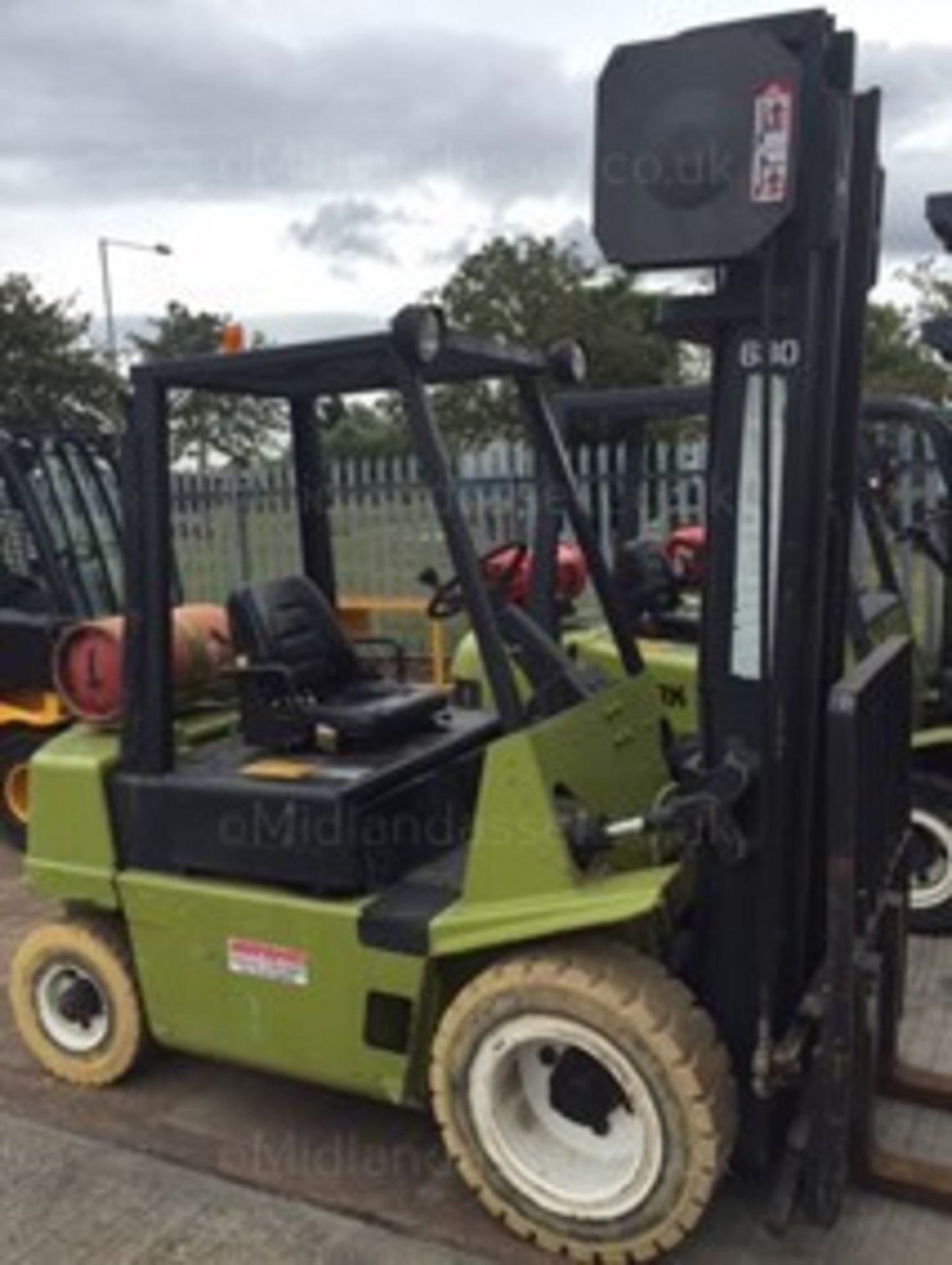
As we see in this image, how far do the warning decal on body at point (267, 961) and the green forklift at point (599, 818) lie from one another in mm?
12

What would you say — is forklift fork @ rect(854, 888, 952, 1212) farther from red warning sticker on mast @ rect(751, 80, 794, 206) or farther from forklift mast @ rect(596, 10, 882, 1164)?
red warning sticker on mast @ rect(751, 80, 794, 206)

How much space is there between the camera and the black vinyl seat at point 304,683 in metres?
3.93

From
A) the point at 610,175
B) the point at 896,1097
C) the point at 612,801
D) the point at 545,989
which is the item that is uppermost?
the point at 610,175

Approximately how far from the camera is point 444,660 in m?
9.21

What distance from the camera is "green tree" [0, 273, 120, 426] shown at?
85.9 feet

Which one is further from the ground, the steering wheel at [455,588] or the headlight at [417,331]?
the headlight at [417,331]

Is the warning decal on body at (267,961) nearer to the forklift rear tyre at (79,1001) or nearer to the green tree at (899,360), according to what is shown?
the forklift rear tyre at (79,1001)

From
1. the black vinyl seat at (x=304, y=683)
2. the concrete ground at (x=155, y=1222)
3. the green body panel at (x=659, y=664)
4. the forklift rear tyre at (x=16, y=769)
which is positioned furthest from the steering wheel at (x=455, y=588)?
the forklift rear tyre at (x=16, y=769)

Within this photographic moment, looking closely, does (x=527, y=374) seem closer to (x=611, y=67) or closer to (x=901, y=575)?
(x=611, y=67)

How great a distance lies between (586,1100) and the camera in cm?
326

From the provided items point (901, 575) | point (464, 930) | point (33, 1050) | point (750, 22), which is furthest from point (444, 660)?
point (750, 22)

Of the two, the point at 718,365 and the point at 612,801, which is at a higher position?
the point at 718,365

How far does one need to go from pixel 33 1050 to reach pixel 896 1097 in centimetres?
256

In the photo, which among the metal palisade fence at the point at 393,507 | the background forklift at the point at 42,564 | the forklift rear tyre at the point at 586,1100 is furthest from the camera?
the metal palisade fence at the point at 393,507
